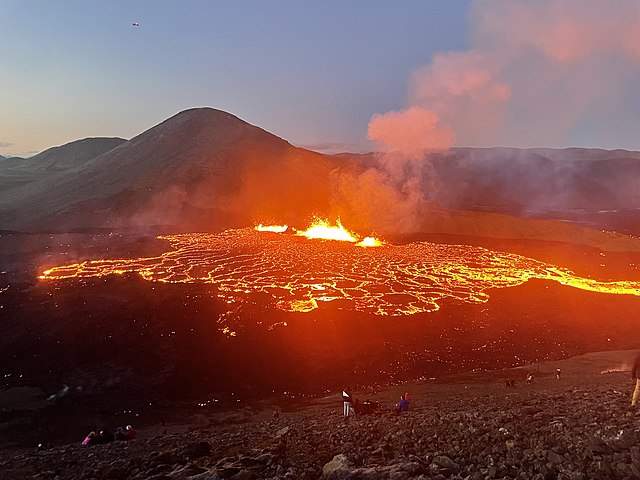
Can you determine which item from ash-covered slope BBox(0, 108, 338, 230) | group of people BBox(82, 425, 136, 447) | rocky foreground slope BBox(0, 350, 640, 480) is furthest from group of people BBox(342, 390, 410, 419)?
ash-covered slope BBox(0, 108, 338, 230)

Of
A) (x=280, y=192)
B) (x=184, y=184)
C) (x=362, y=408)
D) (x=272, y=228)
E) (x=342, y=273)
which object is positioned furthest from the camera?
(x=280, y=192)

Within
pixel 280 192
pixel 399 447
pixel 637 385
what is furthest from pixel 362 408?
pixel 280 192

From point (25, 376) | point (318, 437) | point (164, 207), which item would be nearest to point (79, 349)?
point (25, 376)

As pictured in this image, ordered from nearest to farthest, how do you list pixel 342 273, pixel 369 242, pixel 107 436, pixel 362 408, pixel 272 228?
1. pixel 107 436
2. pixel 362 408
3. pixel 342 273
4. pixel 369 242
5. pixel 272 228

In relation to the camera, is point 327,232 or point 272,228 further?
point 272,228

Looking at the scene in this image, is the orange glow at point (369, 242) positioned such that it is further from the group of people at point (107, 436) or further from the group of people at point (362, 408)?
the group of people at point (107, 436)

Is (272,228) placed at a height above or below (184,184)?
below

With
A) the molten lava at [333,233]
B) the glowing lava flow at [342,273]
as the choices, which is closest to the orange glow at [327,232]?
the molten lava at [333,233]

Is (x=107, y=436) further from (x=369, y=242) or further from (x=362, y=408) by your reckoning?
(x=369, y=242)
